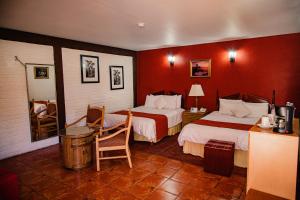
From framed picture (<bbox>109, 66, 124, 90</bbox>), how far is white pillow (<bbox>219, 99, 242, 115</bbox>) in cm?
330

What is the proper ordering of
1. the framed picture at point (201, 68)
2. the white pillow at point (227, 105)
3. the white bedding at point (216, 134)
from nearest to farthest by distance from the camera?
the white bedding at point (216, 134) → the white pillow at point (227, 105) → the framed picture at point (201, 68)

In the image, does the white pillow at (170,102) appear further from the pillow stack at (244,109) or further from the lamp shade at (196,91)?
the pillow stack at (244,109)

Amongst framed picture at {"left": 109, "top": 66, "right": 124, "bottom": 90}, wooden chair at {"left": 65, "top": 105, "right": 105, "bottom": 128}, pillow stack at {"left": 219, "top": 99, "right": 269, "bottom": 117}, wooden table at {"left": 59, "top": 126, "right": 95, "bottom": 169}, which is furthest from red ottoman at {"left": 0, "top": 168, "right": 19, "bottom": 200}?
pillow stack at {"left": 219, "top": 99, "right": 269, "bottom": 117}

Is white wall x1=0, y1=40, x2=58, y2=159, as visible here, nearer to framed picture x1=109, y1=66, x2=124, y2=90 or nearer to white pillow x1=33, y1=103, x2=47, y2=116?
white pillow x1=33, y1=103, x2=47, y2=116

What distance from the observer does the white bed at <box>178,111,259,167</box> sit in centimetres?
333

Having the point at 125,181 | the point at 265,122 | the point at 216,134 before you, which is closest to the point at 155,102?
the point at 216,134

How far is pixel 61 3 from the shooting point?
2586mm

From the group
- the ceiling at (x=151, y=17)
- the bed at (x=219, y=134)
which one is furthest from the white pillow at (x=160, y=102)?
the ceiling at (x=151, y=17)

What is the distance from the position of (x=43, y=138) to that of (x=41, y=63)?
1766mm

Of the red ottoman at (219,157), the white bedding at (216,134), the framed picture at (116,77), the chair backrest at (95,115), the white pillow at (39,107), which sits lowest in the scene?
the red ottoman at (219,157)

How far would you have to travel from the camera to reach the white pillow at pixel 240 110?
453 centimetres

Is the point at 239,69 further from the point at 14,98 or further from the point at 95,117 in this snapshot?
the point at 14,98

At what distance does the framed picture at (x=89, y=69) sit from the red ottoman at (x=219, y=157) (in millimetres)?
3737

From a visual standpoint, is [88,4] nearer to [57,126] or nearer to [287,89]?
[57,126]
